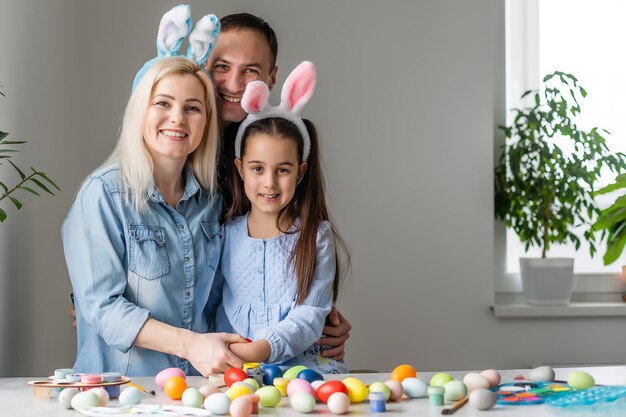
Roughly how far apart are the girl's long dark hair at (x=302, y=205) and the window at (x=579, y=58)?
1857 millimetres

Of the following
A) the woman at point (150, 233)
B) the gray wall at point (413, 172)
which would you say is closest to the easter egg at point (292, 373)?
the woman at point (150, 233)

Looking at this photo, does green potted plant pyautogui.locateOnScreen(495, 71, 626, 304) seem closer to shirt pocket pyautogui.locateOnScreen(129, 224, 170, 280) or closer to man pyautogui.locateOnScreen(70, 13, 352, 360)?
man pyautogui.locateOnScreen(70, 13, 352, 360)

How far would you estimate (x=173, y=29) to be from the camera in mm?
1938

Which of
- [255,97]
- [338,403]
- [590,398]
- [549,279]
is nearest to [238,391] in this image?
[338,403]

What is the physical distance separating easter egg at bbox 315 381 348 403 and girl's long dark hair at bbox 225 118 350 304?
0.61 meters

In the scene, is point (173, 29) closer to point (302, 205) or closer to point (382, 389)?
point (302, 205)

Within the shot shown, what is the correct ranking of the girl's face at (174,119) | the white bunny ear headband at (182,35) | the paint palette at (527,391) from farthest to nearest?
1. the white bunny ear headband at (182,35)
2. the girl's face at (174,119)
3. the paint palette at (527,391)

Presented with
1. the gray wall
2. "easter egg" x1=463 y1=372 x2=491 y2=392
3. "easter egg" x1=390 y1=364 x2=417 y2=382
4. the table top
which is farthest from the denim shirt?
the gray wall

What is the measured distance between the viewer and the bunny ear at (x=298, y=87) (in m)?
1.92

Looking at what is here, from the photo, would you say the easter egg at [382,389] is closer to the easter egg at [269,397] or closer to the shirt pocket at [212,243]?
the easter egg at [269,397]

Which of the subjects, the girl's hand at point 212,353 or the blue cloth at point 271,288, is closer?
the girl's hand at point 212,353

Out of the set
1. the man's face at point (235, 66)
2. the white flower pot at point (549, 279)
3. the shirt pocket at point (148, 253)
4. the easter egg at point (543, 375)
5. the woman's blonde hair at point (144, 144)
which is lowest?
the easter egg at point (543, 375)

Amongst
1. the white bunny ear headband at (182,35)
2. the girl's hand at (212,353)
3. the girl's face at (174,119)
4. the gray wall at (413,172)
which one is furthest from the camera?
the gray wall at (413,172)

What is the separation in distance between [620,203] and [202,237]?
5.70ft
